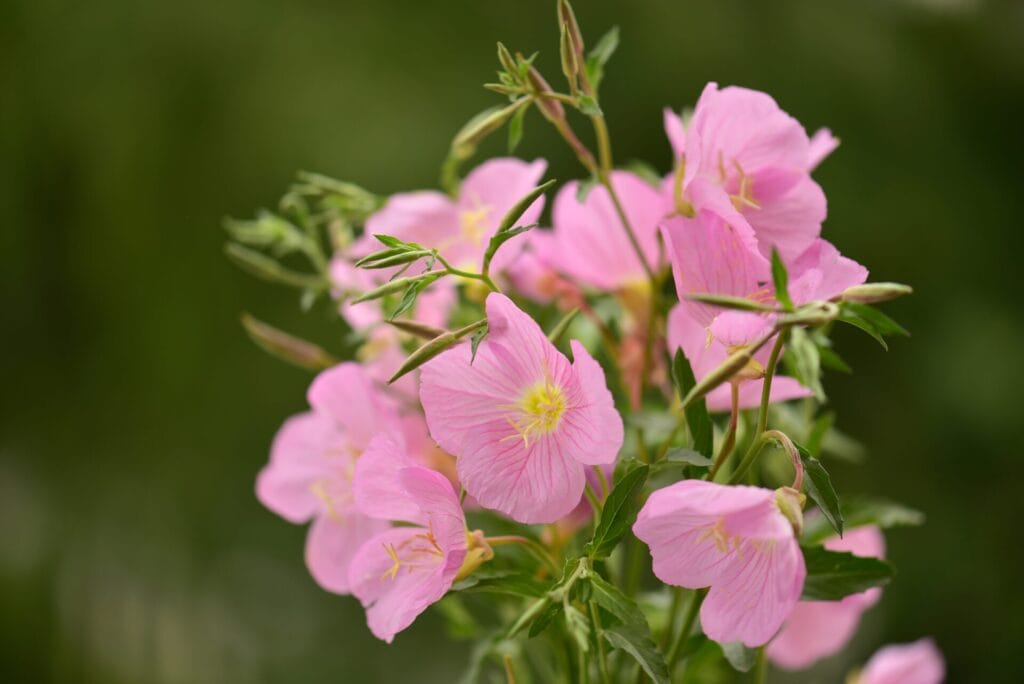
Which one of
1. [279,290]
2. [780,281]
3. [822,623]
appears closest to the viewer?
[780,281]

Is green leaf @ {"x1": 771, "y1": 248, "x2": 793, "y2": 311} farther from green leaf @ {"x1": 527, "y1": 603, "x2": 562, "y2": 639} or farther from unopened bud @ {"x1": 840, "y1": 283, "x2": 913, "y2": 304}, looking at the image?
green leaf @ {"x1": 527, "y1": 603, "x2": 562, "y2": 639}

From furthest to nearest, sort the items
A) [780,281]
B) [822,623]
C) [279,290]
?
[279,290] → [822,623] → [780,281]

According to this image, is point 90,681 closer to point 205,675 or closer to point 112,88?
point 205,675

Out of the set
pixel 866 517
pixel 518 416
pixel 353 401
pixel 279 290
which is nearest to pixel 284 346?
pixel 353 401

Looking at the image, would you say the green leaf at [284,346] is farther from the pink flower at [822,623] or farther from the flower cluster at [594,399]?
the pink flower at [822,623]

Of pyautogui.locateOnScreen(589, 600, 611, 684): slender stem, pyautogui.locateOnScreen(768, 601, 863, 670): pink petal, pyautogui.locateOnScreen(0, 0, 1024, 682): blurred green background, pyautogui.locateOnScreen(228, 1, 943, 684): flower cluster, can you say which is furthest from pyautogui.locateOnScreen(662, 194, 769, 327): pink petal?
pyautogui.locateOnScreen(0, 0, 1024, 682): blurred green background

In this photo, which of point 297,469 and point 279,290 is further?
point 279,290

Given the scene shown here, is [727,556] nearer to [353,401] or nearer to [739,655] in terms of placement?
[739,655]

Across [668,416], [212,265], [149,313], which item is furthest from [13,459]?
[668,416]
